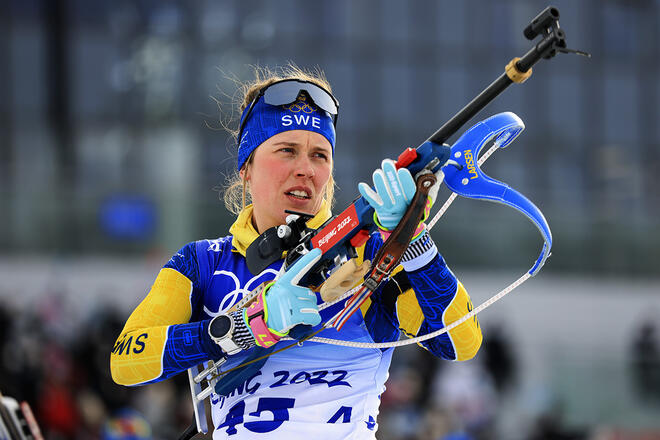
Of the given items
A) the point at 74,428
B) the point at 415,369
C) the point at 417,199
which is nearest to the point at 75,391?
the point at 74,428

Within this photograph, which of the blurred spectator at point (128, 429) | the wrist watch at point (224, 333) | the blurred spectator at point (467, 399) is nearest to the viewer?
the wrist watch at point (224, 333)

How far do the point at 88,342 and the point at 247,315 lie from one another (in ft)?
28.3

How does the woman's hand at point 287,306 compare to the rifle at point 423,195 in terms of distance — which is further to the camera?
the woman's hand at point 287,306

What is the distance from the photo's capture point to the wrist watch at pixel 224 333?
300cm

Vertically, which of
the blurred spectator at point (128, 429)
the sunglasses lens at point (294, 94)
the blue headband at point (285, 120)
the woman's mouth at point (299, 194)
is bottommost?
the blurred spectator at point (128, 429)

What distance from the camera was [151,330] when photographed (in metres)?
3.13

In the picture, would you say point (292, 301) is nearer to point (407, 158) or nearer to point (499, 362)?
→ point (407, 158)

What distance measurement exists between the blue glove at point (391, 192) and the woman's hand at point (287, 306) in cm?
29

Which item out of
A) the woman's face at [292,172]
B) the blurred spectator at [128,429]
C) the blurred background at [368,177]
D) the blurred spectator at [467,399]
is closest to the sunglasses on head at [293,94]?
the woman's face at [292,172]

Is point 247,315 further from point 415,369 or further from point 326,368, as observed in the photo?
point 415,369

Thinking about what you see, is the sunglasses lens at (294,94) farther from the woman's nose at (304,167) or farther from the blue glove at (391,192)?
the blue glove at (391,192)

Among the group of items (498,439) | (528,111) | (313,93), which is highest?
(528,111)

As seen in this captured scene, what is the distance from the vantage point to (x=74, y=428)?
991cm

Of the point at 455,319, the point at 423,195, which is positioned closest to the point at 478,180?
the point at 423,195
